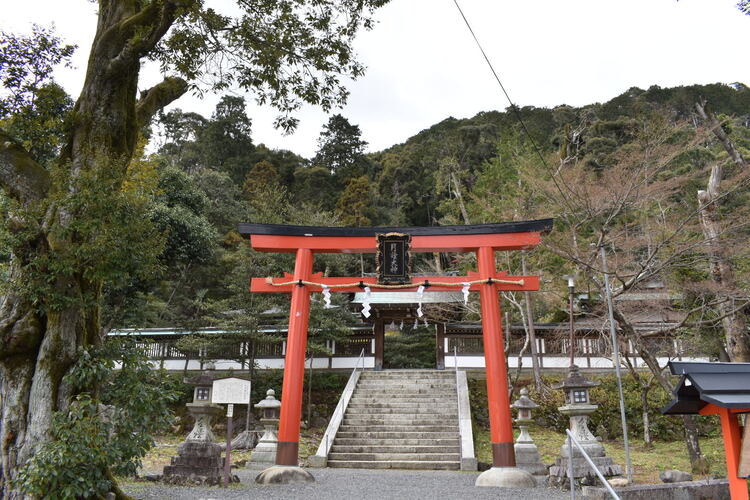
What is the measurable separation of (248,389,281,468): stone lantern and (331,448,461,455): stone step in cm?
137

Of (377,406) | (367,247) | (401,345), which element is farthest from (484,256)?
(401,345)

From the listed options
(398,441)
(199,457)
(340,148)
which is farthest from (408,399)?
(340,148)

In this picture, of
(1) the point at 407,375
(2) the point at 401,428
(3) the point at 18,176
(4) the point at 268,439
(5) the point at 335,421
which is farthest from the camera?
(1) the point at 407,375

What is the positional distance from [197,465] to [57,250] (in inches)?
186

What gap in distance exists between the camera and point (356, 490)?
25.9 feet

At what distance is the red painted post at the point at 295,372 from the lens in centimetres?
902

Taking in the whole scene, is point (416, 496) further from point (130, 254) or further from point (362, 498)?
point (130, 254)

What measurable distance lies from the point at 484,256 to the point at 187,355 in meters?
12.5

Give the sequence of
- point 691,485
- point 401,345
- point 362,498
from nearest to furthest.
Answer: point 691,485
point 362,498
point 401,345

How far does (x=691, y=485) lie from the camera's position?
5.68 metres

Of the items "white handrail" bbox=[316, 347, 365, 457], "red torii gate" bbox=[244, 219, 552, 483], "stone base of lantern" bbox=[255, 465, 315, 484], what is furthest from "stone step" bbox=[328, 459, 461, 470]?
"stone base of lantern" bbox=[255, 465, 315, 484]

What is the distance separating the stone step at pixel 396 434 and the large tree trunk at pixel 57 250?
784cm

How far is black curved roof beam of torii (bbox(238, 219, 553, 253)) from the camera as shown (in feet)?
32.8

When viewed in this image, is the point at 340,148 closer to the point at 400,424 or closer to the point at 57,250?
the point at 400,424
